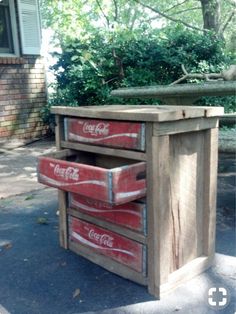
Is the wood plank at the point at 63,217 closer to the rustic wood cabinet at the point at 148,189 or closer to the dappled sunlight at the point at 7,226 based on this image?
the rustic wood cabinet at the point at 148,189

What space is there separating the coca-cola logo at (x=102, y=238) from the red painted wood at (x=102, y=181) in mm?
422

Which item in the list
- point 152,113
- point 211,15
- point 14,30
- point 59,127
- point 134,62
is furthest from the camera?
point 211,15

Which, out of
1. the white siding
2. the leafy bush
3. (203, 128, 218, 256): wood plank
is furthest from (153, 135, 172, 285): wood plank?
the white siding

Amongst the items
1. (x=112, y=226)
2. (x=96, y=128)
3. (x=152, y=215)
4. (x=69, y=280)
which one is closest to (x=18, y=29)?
(x=96, y=128)

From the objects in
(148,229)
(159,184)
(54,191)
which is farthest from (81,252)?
(54,191)

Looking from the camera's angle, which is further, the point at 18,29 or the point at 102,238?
the point at 18,29

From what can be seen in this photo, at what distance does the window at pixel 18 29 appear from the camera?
734 centimetres

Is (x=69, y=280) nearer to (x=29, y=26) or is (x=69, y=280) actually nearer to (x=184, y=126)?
(x=184, y=126)

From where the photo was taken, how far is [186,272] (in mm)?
2260

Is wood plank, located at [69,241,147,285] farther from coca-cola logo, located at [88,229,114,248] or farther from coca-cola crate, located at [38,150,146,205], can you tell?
coca-cola crate, located at [38,150,146,205]

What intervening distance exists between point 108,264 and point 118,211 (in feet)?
1.25

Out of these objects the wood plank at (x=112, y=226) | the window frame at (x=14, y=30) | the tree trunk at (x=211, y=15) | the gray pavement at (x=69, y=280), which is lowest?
the gray pavement at (x=69, y=280)

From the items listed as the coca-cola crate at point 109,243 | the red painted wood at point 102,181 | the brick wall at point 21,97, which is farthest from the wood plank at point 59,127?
the brick wall at point 21,97

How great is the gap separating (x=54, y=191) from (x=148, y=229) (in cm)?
231
